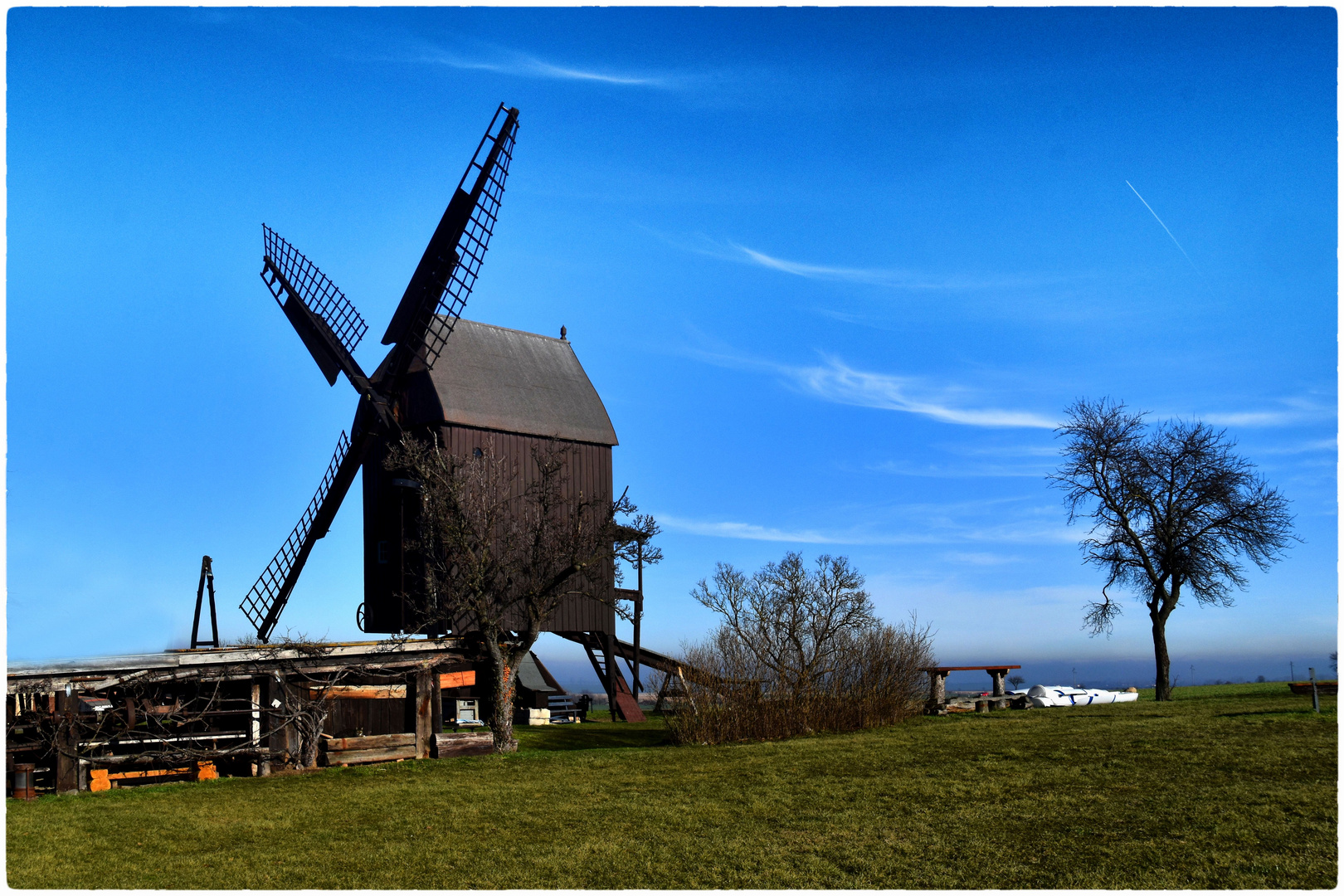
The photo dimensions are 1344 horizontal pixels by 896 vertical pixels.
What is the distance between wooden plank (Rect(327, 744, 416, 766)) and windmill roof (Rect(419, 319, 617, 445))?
29.3 feet

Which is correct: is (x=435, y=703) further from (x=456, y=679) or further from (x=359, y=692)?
(x=359, y=692)

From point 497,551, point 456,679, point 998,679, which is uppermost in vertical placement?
point 497,551

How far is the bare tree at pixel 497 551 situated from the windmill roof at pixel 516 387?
5.67 feet

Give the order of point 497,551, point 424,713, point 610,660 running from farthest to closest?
point 610,660 < point 497,551 < point 424,713

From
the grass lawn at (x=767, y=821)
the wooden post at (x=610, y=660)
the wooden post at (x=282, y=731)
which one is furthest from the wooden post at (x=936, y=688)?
the wooden post at (x=282, y=731)

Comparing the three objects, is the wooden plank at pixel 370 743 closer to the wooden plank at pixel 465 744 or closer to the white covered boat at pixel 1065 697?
the wooden plank at pixel 465 744

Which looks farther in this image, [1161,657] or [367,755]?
[1161,657]

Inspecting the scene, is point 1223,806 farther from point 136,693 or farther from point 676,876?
point 136,693

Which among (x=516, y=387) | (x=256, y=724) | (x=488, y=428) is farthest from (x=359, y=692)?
(x=516, y=387)

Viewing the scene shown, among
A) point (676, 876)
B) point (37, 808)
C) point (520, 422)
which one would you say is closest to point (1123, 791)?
point (676, 876)

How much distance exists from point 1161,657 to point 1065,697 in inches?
172

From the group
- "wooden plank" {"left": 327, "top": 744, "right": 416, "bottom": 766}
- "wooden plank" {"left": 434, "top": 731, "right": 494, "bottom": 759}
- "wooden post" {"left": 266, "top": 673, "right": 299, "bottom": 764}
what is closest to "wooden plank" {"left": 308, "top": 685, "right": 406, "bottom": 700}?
"wooden post" {"left": 266, "top": 673, "right": 299, "bottom": 764}

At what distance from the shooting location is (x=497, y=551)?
75.6 feet

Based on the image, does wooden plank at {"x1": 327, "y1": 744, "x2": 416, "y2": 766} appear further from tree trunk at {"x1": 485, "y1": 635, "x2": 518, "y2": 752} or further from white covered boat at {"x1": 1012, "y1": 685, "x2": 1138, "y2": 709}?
white covered boat at {"x1": 1012, "y1": 685, "x2": 1138, "y2": 709}
